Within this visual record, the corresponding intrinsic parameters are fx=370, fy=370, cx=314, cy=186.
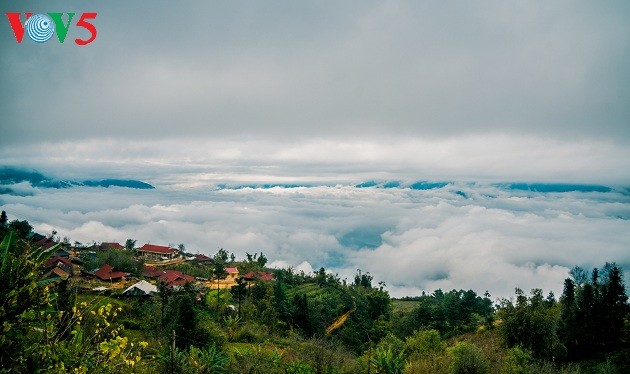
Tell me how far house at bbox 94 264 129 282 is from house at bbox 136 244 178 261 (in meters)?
34.6

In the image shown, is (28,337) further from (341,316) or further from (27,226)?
(27,226)

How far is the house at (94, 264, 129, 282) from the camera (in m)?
54.7

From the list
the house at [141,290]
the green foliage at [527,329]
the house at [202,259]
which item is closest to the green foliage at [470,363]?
the green foliage at [527,329]

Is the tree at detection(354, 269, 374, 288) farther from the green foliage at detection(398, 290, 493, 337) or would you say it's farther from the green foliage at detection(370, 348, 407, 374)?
the green foliage at detection(370, 348, 407, 374)

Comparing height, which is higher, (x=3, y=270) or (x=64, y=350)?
(x=3, y=270)

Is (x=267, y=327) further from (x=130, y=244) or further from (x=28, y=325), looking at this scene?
(x=130, y=244)

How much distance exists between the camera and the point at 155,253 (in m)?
93.1

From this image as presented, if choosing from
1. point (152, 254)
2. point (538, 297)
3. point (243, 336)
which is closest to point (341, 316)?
point (243, 336)

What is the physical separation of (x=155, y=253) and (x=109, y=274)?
126 feet

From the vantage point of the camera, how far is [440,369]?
14977mm

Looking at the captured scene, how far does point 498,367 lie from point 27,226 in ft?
228

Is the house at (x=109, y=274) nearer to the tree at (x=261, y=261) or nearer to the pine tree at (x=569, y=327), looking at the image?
the tree at (x=261, y=261)

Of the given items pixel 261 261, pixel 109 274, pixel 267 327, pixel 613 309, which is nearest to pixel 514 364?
pixel 613 309

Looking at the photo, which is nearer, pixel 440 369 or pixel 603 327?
pixel 440 369
